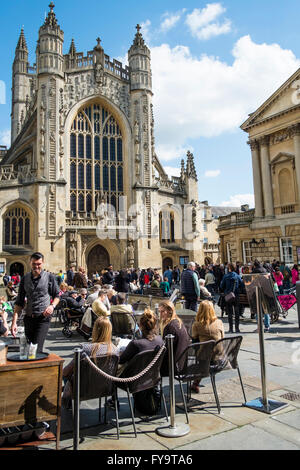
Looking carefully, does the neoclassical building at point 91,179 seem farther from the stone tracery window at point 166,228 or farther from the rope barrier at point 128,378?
the rope barrier at point 128,378

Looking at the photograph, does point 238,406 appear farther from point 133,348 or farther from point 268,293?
point 268,293

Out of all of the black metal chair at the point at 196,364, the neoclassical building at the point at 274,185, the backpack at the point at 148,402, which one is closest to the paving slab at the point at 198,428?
the backpack at the point at 148,402

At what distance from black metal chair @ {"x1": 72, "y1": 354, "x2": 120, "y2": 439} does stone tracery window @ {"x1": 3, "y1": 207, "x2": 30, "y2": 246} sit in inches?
920

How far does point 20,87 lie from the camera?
4191 centimetres

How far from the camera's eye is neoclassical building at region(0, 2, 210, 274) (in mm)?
24969

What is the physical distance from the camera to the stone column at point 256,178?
2307 centimetres

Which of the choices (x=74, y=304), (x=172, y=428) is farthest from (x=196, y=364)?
(x=74, y=304)

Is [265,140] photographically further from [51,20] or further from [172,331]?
[172,331]

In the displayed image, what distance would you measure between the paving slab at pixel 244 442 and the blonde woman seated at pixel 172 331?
101 cm

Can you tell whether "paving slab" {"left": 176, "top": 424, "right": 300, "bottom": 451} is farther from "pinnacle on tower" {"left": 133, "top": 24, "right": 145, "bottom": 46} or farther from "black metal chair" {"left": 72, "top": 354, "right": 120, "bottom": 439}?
"pinnacle on tower" {"left": 133, "top": 24, "right": 145, "bottom": 46}

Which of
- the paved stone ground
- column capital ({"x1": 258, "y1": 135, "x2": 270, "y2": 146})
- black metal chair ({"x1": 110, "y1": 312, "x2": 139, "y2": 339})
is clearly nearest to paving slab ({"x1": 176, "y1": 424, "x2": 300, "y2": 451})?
the paved stone ground
